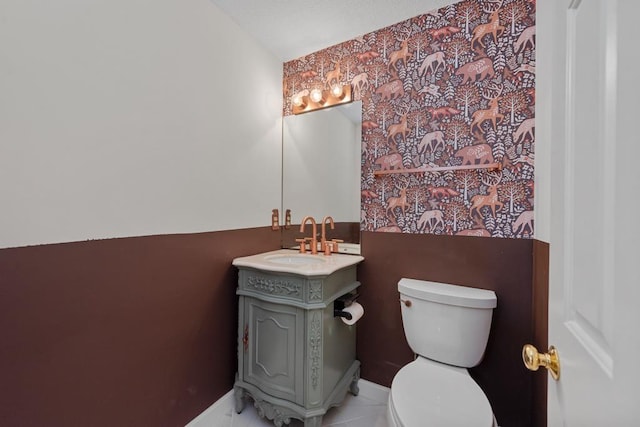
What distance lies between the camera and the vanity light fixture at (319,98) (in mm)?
1893

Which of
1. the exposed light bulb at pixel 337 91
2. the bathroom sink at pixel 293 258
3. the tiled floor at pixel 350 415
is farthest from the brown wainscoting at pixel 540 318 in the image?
the exposed light bulb at pixel 337 91

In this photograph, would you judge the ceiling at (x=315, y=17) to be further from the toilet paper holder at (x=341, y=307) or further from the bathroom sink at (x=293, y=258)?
the toilet paper holder at (x=341, y=307)

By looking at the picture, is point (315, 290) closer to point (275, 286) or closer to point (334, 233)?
point (275, 286)

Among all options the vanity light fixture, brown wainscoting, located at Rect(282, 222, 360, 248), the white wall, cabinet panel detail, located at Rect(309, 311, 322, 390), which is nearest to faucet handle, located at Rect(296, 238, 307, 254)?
brown wainscoting, located at Rect(282, 222, 360, 248)

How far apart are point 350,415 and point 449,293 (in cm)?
97

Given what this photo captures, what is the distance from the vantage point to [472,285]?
1.50m

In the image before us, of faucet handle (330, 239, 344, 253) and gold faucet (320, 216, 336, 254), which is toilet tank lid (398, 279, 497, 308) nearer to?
faucet handle (330, 239, 344, 253)

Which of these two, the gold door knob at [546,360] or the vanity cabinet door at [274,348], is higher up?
the gold door knob at [546,360]

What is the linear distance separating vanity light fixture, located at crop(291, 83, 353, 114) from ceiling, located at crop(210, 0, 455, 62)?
1.02 feet

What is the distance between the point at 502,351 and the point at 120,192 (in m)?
2.01

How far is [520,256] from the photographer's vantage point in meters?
1.41

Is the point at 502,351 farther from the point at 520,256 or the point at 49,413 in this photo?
the point at 49,413

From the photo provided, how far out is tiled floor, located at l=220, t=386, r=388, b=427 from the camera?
159cm

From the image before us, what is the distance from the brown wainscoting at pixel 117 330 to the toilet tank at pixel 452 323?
1.12m
